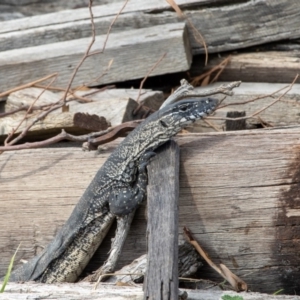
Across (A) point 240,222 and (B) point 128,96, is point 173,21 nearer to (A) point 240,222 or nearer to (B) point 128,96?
(B) point 128,96

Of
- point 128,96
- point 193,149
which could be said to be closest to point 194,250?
point 193,149

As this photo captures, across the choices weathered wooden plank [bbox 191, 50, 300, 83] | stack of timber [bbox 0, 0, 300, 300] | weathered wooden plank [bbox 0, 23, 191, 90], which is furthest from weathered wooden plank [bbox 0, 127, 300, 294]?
weathered wooden plank [bbox 191, 50, 300, 83]

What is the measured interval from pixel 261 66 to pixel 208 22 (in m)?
0.47

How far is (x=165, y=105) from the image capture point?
4.25 meters

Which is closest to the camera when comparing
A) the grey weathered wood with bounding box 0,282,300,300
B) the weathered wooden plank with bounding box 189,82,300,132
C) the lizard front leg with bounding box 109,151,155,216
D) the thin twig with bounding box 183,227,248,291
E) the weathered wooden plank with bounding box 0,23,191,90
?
the grey weathered wood with bounding box 0,282,300,300

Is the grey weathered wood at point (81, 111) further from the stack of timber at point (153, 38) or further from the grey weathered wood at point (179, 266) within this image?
the grey weathered wood at point (179, 266)

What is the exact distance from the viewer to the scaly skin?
4.10 metres

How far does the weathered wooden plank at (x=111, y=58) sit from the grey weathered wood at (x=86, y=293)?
6.37 ft

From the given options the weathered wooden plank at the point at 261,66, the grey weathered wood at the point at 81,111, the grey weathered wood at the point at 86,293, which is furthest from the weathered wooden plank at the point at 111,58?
the grey weathered wood at the point at 86,293

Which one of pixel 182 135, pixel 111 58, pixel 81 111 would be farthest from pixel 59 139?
pixel 111 58

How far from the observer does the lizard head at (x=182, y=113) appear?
4.07 meters

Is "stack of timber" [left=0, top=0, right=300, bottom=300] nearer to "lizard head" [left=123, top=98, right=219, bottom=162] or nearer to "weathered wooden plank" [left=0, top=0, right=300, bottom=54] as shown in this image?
"weathered wooden plank" [left=0, top=0, right=300, bottom=54]

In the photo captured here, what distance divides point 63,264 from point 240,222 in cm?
101

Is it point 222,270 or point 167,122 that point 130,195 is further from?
point 222,270
